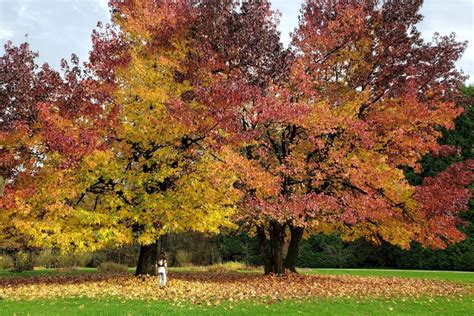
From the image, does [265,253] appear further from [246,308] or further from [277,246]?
[246,308]

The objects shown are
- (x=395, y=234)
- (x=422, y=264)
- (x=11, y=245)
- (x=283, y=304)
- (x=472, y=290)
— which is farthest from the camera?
(x=422, y=264)

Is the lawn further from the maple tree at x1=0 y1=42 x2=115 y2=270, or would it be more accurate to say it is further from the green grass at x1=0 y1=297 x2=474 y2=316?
the maple tree at x1=0 y1=42 x2=115 y2=270

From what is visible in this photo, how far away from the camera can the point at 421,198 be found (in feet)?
56.4

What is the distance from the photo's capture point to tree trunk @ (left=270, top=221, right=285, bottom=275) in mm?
19188

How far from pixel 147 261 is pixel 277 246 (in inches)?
210

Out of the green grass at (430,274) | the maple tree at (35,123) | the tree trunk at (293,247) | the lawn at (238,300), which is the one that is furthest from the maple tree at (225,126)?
the green grass at (430,274)

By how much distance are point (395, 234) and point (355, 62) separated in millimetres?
7134

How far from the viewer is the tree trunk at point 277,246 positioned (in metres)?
19.2

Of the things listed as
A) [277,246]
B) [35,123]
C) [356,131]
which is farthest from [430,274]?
[35,123]

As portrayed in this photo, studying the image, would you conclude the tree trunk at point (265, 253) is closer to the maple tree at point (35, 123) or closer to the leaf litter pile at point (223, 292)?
the leaf litter pile at point (223, 292)

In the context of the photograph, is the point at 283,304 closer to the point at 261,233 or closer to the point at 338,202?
the point at 338,202

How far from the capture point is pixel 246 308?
10.3 meters

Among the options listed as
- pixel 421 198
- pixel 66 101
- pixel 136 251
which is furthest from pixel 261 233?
pixel 136 251

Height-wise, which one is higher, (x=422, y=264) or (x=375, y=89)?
(x=375, y=89)
